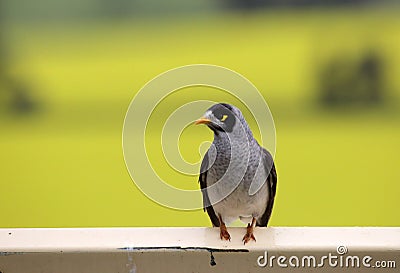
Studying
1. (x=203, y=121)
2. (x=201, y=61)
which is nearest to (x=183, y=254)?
(x=203, y=121)

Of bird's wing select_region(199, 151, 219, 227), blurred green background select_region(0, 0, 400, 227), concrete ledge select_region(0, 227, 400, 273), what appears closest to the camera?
concrete ledge select_region(0, 227, 400, 273)

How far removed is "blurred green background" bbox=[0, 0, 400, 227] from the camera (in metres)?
1.75

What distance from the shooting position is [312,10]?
179cm

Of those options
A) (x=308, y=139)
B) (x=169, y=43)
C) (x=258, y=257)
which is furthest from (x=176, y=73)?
(x=258, y=257)

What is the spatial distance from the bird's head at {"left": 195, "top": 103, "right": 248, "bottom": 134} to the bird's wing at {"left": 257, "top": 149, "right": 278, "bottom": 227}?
2.8 inches

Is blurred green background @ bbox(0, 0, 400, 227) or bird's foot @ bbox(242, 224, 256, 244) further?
blurred green background @ bbox(0, 0, 400, 227)

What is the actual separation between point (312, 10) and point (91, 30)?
0.62 m

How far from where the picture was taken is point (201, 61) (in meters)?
1.74

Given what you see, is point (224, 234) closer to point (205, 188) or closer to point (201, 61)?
point (205, 188)

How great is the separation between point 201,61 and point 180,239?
37.4 inches

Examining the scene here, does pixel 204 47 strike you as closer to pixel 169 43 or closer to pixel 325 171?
pixel 169 43

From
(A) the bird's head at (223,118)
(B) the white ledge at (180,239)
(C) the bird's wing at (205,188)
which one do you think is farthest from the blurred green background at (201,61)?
(B) the white ledge at (180,239)

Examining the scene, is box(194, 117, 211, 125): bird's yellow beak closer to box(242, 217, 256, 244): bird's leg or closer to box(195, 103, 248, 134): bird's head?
box(195, 103, 248, 134): bird's head

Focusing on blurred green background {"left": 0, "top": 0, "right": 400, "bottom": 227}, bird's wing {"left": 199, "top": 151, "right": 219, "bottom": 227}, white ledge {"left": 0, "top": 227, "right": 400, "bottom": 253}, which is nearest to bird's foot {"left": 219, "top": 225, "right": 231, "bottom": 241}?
white ledge {"left": 0, "top": 227, "right": 400, "bottom": 253}
